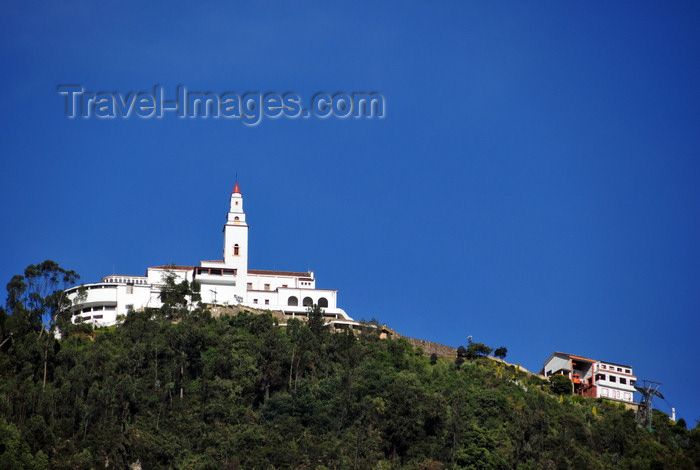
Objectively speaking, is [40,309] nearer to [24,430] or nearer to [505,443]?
[24,430]

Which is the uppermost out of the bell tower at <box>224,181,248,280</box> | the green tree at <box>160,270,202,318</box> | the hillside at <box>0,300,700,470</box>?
the bell tower at <box>224,181,248,280</box>

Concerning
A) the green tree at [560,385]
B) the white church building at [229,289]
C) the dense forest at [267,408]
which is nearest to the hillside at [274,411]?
the dense forest at [267,408]

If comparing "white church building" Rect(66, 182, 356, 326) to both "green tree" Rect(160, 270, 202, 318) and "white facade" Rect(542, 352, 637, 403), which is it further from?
"white facade" Rect(542, 352, 637, 403)

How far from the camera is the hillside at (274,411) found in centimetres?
5928

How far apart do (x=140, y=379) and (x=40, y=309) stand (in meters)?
10.3

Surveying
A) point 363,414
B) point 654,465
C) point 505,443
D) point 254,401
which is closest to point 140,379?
point 254,401

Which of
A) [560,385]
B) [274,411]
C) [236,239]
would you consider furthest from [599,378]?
[236,239]

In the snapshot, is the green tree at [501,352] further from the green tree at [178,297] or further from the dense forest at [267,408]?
the green tree at [178,297]

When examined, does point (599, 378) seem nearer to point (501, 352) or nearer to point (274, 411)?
point (501, 352)

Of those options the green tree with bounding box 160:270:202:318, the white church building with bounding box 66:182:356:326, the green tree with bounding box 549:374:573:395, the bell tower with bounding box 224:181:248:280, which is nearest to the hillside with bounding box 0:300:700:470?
the green tree with bounding box 549:374:573:395

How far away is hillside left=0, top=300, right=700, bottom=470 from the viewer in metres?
59.3

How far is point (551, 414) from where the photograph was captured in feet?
231

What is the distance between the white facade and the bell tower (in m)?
27.3

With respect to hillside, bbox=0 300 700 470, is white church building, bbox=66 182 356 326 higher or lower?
higher
